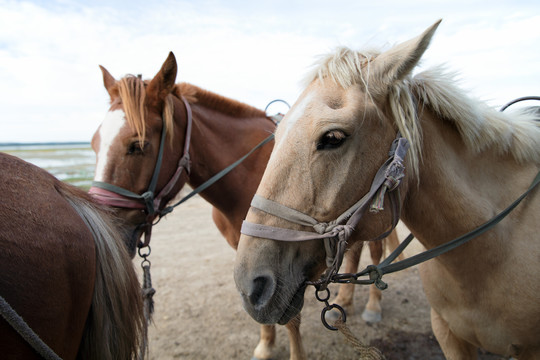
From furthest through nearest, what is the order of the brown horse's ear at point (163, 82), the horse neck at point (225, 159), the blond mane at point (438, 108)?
the horse neck at point (225, 159) → the brown horse's ear at point (163, 82) → the blond mane at point (438, 108)

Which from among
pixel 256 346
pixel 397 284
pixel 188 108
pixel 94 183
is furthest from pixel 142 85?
pixel 397 284

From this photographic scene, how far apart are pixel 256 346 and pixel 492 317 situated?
2334 mm

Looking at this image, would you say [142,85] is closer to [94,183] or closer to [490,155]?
[94,183]

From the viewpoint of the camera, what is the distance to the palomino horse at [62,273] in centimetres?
100

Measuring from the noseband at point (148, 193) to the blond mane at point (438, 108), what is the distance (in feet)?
4.79

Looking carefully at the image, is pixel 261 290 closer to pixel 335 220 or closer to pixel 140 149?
pixel 335 220

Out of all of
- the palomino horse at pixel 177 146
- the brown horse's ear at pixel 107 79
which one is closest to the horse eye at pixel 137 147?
the palomino horse at pixel 177 146

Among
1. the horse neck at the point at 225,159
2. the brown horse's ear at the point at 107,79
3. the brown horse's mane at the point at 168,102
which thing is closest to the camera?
the brown horse's mane at the point at 168,102

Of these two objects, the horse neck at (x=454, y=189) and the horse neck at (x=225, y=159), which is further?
the horse neck at (x=225, y=159)

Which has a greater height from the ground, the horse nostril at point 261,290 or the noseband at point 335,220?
the noseband at point 335,220

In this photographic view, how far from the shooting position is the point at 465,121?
5.10ft

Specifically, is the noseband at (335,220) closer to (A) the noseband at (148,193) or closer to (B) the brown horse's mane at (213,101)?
(A) the noseband at (148,193)

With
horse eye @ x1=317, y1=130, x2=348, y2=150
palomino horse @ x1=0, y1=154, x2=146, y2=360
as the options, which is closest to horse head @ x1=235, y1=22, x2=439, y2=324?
horse eye @ x1=317, y1=130, x2=348, y2=150

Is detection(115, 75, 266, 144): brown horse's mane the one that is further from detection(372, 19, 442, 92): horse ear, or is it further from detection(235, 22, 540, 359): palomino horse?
detection(372, 19, 442, 92): horse ear
